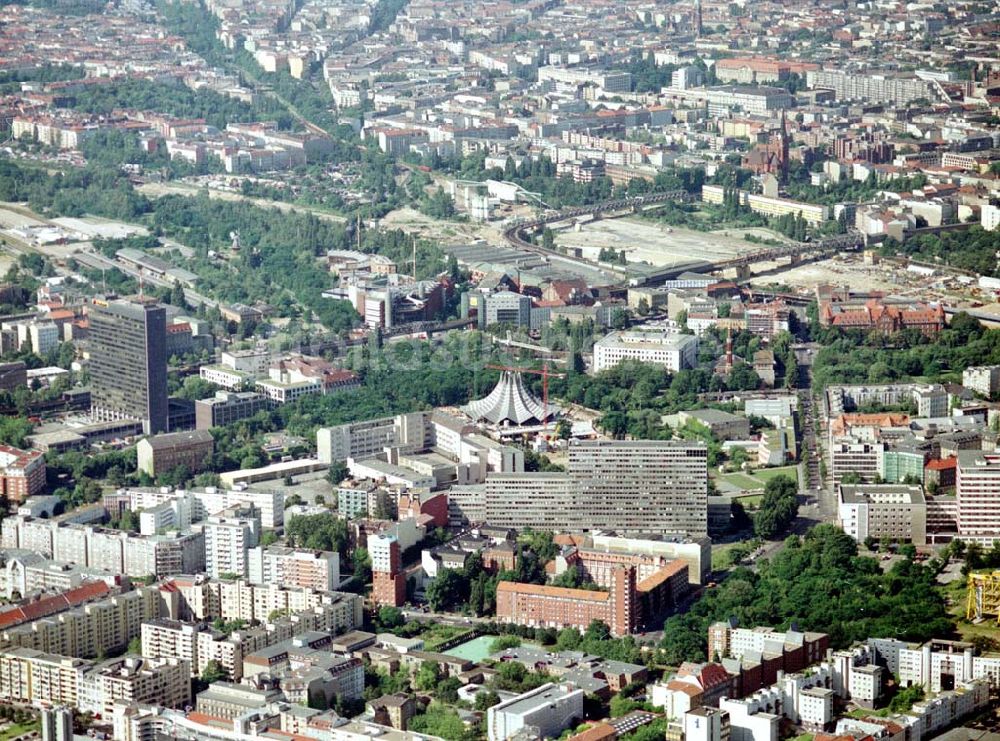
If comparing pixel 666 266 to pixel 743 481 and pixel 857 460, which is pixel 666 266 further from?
pixel 857 460

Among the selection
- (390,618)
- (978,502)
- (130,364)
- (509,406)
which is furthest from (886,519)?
(130,364)

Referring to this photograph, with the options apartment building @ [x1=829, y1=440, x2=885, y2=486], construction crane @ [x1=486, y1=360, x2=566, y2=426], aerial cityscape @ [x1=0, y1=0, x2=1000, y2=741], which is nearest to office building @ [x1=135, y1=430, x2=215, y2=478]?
aerial cityscape @ [x1=0, y1=0, x2=1000, y2=741]

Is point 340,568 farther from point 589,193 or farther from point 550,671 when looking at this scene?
point 589,193

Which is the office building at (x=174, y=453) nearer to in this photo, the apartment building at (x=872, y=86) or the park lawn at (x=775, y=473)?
the park lawn at (x=775, y=473)

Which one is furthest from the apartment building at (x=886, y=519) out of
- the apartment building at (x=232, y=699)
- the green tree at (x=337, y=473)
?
the apartment building at (x=232, y=699)

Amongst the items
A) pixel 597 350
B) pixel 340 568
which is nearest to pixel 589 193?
pixel 597 350
